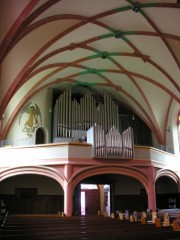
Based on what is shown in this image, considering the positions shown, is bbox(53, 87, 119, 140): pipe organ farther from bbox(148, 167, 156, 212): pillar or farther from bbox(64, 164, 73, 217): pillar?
bbox(148, 167, 156, 212): pillar

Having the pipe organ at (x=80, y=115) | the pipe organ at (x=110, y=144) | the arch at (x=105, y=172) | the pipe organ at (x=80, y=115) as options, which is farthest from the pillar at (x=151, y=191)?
the pipe organ at (x=80, y=115)

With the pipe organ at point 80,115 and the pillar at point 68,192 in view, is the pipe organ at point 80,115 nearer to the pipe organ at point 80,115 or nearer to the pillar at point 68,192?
the pipe organ at point 80,115

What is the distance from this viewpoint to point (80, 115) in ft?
55.8

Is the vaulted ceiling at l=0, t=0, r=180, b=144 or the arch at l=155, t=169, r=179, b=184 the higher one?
the vaulted ceiling at l=0, t=0, r=180, b=144

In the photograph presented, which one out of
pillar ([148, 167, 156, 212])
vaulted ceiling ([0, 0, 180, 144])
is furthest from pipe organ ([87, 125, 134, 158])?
vaulted ceiling ([0, 0, 180, 144])

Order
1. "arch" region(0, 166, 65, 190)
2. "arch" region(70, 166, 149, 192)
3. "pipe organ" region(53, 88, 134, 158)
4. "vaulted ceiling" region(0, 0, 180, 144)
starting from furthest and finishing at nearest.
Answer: "pipe organ" region(53, 88, 134, 158), "arch" region(70, 166, 149, 192), "arch" region(0, 166, 65, 190), "vaulted ceiling" region(0, 0, 180, 144)

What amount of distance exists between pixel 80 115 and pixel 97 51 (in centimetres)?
414

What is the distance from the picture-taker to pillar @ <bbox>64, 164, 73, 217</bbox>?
1200 centimetres

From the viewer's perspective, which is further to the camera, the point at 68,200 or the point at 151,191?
the point at 151,191

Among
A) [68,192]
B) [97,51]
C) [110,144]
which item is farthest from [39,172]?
[97,51]

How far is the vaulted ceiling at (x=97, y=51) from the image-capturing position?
33.7 ft

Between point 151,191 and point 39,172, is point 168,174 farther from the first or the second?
point 39,172

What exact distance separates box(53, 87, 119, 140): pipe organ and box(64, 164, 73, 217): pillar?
3.74 meters

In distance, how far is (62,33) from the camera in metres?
12.1
